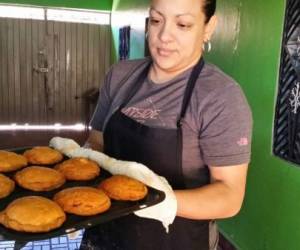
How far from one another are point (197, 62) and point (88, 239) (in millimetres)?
720

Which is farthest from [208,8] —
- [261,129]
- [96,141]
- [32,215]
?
[261,129]

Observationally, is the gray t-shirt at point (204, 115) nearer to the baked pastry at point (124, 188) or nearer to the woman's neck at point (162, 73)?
the woman's neck at point (162, 73)

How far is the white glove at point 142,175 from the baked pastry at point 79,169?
4 centimetres

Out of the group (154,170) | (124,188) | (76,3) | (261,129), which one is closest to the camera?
(124,188)

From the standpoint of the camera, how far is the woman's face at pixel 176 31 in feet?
3.58

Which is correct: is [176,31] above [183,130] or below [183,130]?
above

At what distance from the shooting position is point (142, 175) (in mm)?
1056

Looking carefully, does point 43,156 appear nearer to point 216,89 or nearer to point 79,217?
point 79,217

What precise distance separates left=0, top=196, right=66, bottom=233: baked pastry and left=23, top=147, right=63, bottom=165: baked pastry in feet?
0.89

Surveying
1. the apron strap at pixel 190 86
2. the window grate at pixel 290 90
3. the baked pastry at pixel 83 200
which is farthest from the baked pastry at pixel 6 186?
the window grate at pixel 290 90

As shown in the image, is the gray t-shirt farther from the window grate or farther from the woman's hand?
the window grate

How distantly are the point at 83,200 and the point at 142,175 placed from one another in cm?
19

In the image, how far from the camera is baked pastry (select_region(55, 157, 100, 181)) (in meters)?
1.13

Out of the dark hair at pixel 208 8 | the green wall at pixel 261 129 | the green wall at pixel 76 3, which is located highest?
the green wall at pixel 76 3
